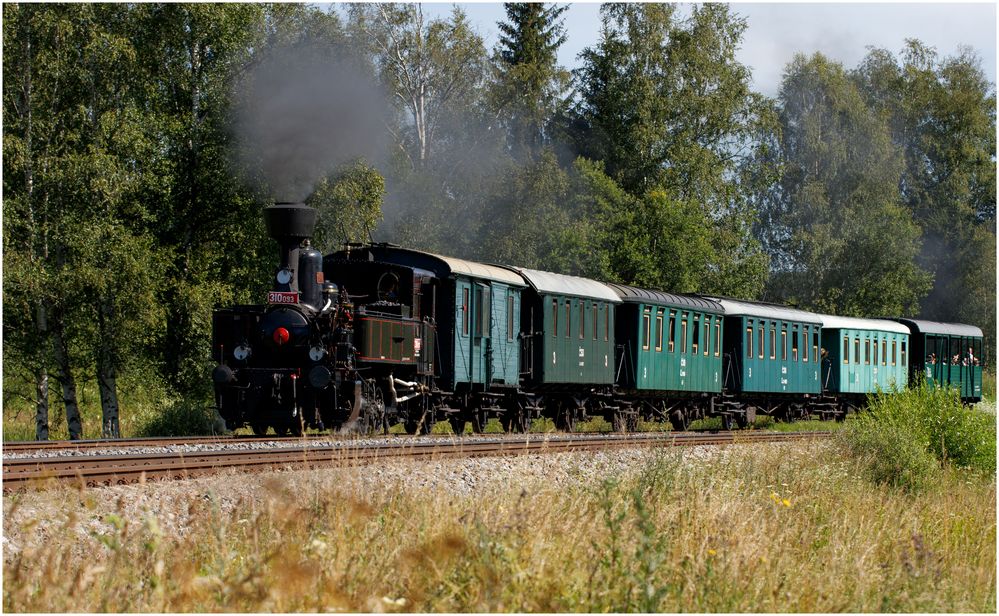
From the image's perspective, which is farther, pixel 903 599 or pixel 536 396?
pixel 536 396

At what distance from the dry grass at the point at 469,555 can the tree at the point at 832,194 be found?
121 ft

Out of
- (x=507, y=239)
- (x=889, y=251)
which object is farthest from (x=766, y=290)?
(x=507, y=239)

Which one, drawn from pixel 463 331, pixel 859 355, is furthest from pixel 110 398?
pixel 859 355

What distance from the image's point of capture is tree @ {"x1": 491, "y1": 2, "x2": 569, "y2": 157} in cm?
4128

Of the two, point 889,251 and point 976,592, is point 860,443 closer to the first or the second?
point 976,592

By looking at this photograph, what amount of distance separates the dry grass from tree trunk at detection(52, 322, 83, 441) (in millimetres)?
14310

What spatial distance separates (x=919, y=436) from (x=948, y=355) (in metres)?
16.5

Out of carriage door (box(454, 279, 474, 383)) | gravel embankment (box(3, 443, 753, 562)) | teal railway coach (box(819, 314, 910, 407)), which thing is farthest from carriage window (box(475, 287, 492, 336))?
teal railway coach (box(819, 314, 910, 407))

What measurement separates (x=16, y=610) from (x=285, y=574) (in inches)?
52.5

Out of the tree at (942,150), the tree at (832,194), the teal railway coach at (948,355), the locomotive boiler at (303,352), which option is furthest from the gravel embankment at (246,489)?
the tree at (942,150)

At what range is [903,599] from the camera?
290 inches

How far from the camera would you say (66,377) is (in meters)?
22.6

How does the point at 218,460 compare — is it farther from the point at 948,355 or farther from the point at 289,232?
the point at 948,355

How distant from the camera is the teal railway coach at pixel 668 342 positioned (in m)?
21.7
